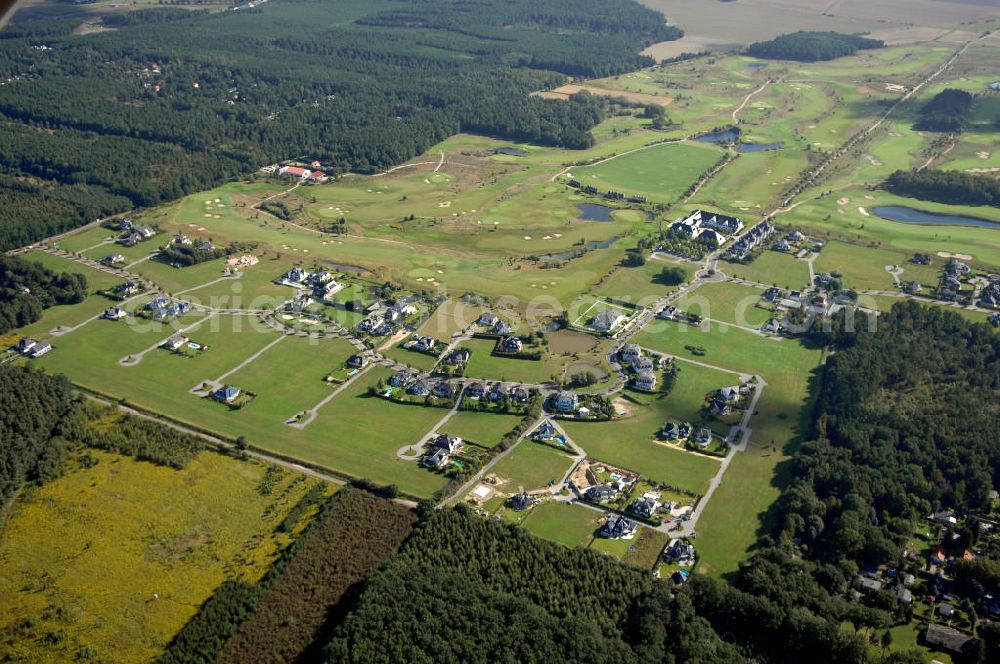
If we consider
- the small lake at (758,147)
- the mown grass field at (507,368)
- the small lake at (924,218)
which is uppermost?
the small lake at (758,147)

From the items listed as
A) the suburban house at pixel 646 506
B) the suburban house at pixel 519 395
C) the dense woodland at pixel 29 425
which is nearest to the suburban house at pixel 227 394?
the dense woodland at pixel 29 425

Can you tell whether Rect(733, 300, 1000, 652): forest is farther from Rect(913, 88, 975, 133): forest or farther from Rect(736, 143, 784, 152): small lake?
Rect(913, 88, 975, 133): forest

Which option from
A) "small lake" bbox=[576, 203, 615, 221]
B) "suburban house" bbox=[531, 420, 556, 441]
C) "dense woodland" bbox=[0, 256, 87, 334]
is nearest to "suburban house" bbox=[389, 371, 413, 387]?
"suburban house" bbox=[531, 420, 556, 441]

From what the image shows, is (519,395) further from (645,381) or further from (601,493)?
(601,493)

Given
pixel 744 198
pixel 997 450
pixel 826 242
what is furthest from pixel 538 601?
pixel 744 198

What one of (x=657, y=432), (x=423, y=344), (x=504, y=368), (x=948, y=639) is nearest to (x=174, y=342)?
(x=423, y=344)

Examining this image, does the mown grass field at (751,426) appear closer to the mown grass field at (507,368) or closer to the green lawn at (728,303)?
the green lawn at (728,303)

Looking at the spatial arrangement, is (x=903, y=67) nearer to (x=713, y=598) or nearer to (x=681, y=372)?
(x=681, y=372)

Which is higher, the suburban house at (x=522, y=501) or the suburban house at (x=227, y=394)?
the suburban house at (x=227, y=394)
